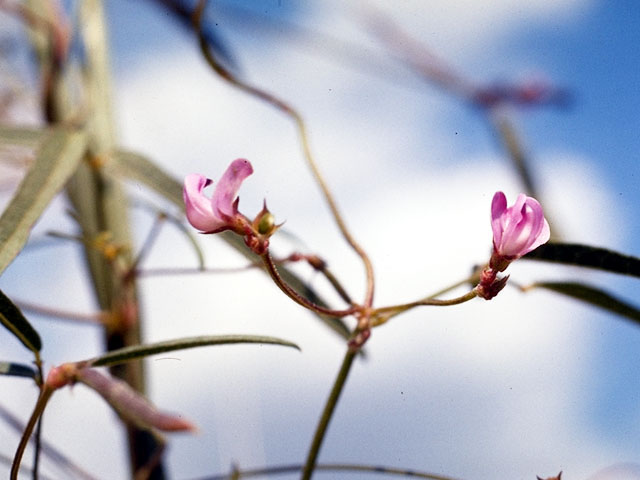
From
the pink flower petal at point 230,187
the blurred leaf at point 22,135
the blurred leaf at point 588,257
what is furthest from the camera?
the blurred leaf at point 22,135

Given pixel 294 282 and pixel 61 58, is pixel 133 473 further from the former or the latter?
pixel 61 58

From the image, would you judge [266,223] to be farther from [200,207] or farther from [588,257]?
[588,257]

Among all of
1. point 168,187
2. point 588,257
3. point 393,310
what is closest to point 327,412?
point 393,310

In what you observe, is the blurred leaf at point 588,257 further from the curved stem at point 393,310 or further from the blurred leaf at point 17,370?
the blurred leaf at point 17,370

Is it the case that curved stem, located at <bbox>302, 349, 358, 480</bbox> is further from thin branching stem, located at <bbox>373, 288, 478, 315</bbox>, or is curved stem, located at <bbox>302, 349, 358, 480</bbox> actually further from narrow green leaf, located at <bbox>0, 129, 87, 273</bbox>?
narrow green leaf, located at <bbox>0, 129, 87, 273</bbox>

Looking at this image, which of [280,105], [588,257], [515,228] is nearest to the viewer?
[515,228]

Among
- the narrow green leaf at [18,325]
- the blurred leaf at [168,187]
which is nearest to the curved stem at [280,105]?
the blurred leaf at [168,187]
